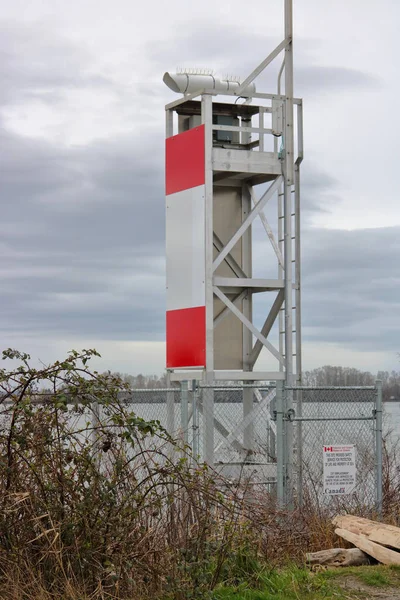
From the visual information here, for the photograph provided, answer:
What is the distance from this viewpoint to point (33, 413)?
8328 mm

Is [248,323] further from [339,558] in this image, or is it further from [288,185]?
[339,558]

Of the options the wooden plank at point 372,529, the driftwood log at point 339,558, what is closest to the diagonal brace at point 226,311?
the wooden plank at point 372,529

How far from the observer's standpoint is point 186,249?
579 inches

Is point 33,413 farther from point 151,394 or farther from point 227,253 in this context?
point 227,253

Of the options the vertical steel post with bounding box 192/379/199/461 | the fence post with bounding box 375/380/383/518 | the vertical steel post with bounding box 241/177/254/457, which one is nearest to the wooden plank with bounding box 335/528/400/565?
the fence post with bounding box 375/380/383/518

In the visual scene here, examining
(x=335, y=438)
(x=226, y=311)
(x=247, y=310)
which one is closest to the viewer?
(x=335, y=438)

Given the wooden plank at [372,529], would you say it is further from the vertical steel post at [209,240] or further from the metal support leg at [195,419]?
the vertical steel post at [209,240]

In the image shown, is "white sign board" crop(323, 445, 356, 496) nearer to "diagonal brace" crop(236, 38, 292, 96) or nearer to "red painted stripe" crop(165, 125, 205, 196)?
"red painted stripe" crop(165, 125, 205, 196)

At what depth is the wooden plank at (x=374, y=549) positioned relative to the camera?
408 inches

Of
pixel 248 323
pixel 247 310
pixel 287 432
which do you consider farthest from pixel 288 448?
pixel 247 310

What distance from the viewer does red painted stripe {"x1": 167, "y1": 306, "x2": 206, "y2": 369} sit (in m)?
14.3

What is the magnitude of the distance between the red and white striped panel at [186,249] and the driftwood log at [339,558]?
14.7 feet

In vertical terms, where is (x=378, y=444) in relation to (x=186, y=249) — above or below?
below

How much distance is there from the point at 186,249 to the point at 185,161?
1.38m
